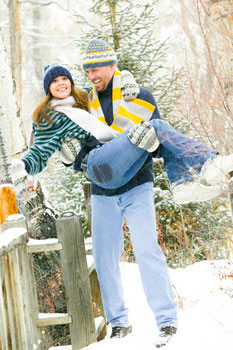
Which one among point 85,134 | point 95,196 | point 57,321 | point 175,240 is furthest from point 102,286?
point 175,240

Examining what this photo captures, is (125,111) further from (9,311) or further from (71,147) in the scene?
(9,311)

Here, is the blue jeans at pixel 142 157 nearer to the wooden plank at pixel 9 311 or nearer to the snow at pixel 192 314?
the wooden plank at pixel 9 311

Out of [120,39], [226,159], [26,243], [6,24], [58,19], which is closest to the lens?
[226,159]

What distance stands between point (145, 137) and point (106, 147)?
33 cm

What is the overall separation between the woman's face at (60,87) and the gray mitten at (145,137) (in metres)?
0.68

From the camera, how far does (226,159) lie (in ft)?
10.1

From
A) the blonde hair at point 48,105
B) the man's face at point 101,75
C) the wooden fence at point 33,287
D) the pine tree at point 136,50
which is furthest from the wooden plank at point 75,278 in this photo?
the pine tree at point 136,50

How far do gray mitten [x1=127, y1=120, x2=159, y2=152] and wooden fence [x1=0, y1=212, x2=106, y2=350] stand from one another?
768 millimetres

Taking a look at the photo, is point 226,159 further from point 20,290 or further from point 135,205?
point 20,290

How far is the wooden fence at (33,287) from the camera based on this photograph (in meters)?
2.96

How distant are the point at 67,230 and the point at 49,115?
0.88 meters

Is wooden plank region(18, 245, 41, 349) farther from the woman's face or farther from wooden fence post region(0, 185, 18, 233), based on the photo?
the woman's face

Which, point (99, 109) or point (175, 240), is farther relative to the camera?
point (175, 240)

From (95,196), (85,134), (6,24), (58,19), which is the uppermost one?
(58,19)
